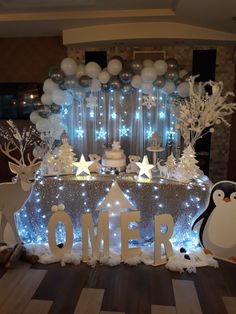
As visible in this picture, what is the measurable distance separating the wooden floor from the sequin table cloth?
466mm

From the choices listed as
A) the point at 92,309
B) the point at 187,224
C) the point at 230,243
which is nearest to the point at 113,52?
the point at 187,224

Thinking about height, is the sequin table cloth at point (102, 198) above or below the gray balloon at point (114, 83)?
below

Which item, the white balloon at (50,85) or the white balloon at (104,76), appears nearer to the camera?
the white balloon at (104,76)

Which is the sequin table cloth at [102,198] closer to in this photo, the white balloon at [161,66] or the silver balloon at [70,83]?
the silver balloon at [70,83]

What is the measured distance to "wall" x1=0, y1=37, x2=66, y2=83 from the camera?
5156mm

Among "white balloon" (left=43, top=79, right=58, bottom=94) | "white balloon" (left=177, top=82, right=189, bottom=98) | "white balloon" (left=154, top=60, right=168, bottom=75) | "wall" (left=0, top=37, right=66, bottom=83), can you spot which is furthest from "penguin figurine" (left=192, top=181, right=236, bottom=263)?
"wall" (left=0, top=37, right=66, bottom=83)

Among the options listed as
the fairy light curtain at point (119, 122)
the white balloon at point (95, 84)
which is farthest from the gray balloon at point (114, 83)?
the fairy light curtain at point (119, 122)

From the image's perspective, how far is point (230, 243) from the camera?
311 centimetres

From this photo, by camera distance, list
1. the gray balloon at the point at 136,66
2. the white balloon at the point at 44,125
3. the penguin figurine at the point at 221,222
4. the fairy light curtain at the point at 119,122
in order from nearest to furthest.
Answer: the penguin figurine at the point at 221,222 < the gray balloon at the point at 136,66 < the white balloon at the point at 44,125 < the fairy light curtain at the point at 119,122

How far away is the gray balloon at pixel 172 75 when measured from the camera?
4230 millimetres

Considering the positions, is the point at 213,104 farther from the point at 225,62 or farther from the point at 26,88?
the point at 26,88

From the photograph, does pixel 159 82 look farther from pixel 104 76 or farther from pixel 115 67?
pixel 104 76

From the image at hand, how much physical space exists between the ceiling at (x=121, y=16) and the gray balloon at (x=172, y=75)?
1.75ft

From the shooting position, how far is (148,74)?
409cm
